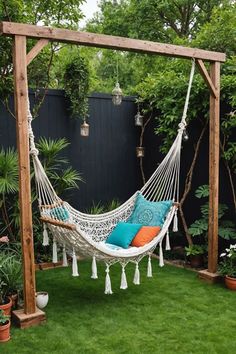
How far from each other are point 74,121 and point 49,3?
1302 millimetres

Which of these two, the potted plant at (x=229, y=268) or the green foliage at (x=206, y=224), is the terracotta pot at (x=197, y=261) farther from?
the potted plant at (x=229, y=268)

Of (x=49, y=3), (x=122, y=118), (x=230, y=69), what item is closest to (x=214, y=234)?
(x=230, y=69)

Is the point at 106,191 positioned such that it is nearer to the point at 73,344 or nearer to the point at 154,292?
the point at 154,292

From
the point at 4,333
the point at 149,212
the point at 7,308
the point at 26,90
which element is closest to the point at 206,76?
the point at 149,212

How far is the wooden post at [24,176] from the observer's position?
2.62 metres

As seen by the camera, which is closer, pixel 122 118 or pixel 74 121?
pixel 74 121

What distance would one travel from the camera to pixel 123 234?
3.59 meters

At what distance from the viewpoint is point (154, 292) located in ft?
11.3

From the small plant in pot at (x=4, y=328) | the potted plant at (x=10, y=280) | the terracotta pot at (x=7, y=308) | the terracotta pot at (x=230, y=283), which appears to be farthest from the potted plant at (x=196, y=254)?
the small plant in pot at (x=4, y=328)

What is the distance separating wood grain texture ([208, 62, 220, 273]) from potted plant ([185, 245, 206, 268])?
32 cm

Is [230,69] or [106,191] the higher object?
[230,69]

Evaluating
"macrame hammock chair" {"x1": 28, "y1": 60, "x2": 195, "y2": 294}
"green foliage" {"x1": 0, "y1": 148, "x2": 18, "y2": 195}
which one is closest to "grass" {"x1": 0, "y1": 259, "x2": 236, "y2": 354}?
"macrame hammock chair" {"x1": 28, "y1": 60, "x2": 195, "y2": 294}

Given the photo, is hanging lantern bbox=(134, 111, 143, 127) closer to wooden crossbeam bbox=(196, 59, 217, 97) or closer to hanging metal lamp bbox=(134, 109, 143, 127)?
hanging metal lamp bbox=(134, 109, 143, 127)

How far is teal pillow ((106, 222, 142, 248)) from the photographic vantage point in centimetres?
354
